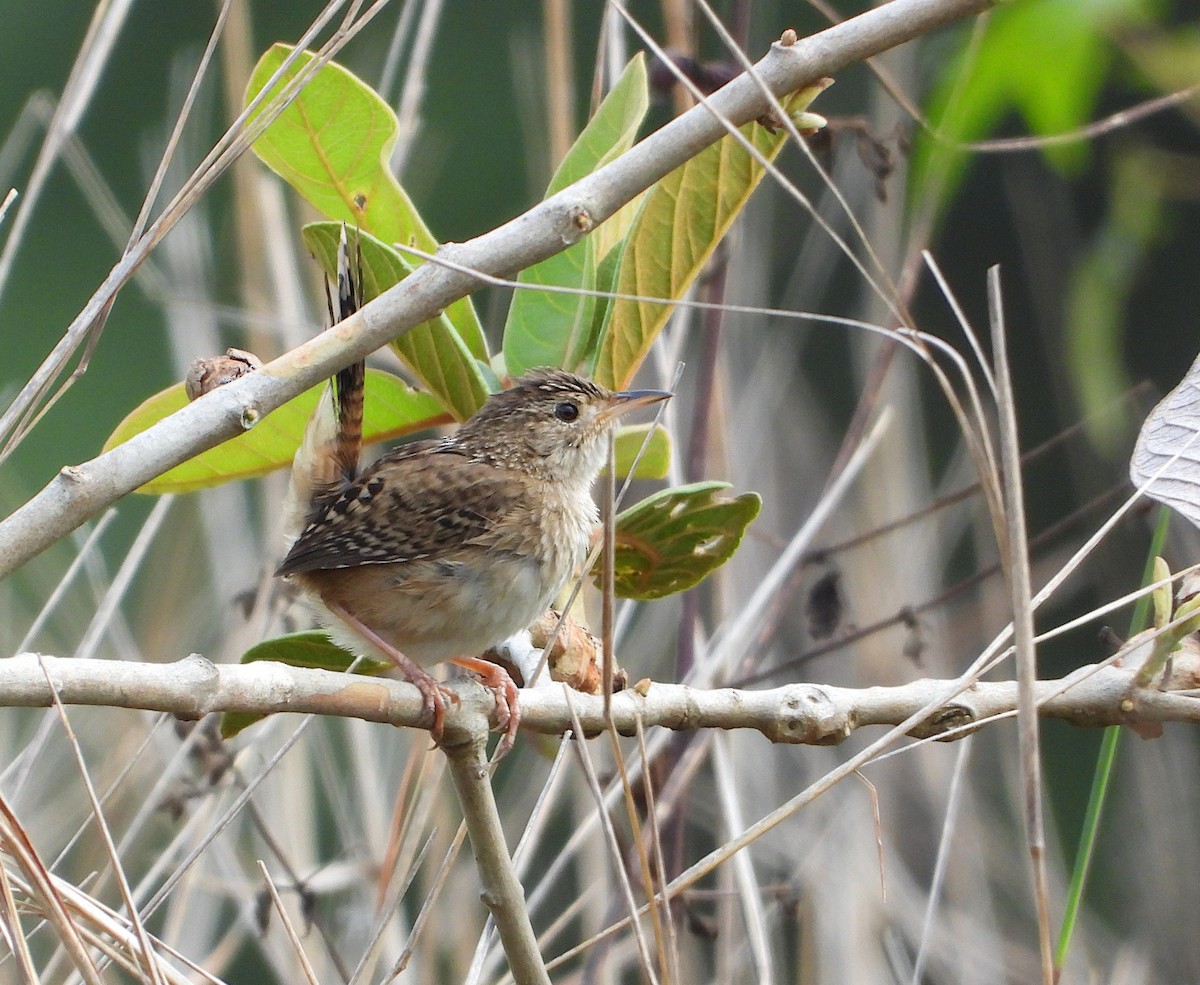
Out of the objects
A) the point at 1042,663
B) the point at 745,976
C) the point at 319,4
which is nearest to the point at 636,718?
the point at 745,976

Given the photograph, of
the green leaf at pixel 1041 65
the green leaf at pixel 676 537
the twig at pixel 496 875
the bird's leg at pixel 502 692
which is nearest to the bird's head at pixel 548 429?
the bird's leg at pixel 502 692

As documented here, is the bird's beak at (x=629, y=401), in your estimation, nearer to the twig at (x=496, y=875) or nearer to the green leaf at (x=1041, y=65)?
the twig at (x=496, y=875)

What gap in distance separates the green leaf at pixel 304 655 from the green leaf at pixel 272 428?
1.06 feet

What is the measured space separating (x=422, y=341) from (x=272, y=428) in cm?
43

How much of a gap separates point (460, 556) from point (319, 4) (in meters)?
7.32

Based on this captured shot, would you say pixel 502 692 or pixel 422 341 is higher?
pixel 422 341

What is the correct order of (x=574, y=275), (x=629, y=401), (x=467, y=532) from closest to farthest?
(x=574, y=275) < (x=467, y=532) < (x=629, y=401)

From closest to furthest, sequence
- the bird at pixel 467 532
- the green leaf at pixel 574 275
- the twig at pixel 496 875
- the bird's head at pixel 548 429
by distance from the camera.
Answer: the twig at pixel 496 875 < the green leaf at pixel 574 275 < the bird at pixel 467 532 < the bird's head at pixel 548 429

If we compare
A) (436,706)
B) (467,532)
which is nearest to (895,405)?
(467,532)

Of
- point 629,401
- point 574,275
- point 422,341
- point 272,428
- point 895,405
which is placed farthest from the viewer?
point 895,405

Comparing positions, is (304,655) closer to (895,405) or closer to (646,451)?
(646,451)

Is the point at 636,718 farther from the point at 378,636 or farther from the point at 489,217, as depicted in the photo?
the point at 489,217

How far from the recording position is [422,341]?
229 cm

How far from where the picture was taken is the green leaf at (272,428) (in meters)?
2.50
